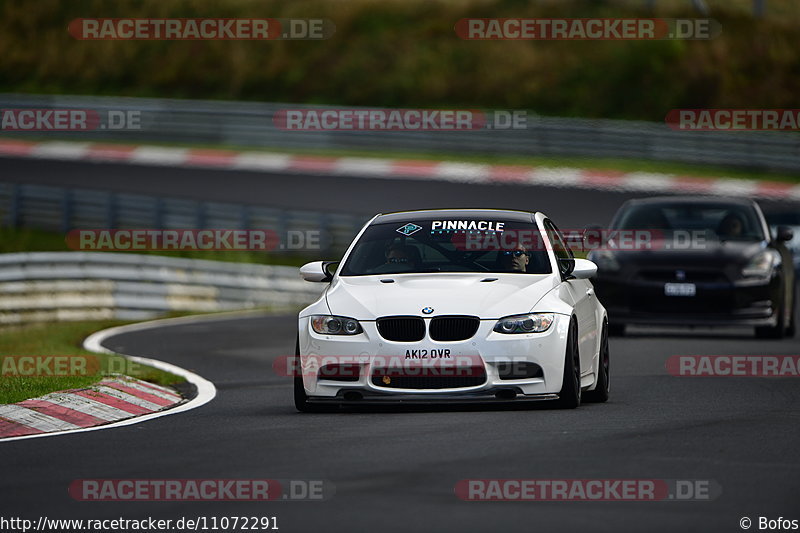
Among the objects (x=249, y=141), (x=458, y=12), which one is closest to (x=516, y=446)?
(x=249, y=141)

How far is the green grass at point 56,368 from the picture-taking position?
504 inches

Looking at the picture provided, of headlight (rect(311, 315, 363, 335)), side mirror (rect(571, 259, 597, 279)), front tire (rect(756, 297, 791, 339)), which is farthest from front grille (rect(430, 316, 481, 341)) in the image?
front tire (rect(756, 297, 791, 339))

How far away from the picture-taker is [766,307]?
58.5ft

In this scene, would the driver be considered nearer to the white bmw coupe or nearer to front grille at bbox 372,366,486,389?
the white bmw coupe

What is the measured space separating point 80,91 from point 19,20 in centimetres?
712

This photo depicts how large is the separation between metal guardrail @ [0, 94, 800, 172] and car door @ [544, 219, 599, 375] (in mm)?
26105

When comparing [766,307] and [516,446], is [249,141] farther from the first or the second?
[516,446]

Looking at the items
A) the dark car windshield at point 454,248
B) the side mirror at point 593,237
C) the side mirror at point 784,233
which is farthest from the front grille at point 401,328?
the side mirror at point 784,233

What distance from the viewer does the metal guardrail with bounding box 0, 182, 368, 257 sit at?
32.2m

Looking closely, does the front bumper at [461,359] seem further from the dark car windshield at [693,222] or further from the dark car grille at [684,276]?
the dark car windshield at [693,222]

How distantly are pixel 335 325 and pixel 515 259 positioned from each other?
1.54 metres

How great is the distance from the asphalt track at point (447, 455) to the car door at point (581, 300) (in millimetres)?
436

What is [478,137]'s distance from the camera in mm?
40625

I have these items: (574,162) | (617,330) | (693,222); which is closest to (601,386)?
(693,222)
